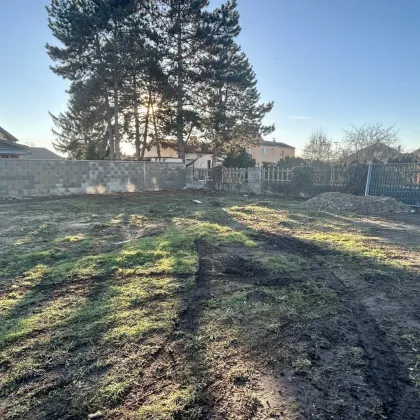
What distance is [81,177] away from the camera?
14.1 metres

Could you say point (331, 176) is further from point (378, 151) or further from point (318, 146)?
point (318, 146)

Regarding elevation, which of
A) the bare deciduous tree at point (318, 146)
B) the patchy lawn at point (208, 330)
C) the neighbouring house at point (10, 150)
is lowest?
the patchy lawn at point (208, 330)

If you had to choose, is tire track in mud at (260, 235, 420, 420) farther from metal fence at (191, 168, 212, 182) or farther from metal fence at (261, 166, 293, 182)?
metal fence at (191, 168, 212, 182)

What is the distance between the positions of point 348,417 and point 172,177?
1635cm

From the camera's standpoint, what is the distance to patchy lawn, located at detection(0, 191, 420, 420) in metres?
1.71

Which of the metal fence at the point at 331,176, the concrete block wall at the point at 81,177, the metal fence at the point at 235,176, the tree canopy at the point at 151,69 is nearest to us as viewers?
the concrete block wall at the point at 81,177

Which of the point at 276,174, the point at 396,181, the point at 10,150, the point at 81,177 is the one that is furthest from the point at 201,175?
the point at 10,150

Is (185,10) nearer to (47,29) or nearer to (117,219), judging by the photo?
(47,29)

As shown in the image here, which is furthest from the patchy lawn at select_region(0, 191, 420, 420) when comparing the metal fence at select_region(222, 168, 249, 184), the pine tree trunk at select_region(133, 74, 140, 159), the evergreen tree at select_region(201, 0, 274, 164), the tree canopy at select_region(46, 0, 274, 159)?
the evergreen tree at select_region(201, 0, 274, 164)

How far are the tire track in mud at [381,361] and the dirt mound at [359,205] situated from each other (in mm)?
7309

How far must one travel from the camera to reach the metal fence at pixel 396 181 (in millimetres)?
11143

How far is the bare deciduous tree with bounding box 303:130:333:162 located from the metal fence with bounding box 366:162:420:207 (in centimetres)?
2087

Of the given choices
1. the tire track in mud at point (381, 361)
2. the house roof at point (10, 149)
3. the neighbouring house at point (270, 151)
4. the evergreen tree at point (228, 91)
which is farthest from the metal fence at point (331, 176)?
the neighbouring house at point (270, 151)

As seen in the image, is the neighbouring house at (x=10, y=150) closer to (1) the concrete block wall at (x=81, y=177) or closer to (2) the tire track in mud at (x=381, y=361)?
(1) the concrete block wall at (x=81, y=177)
